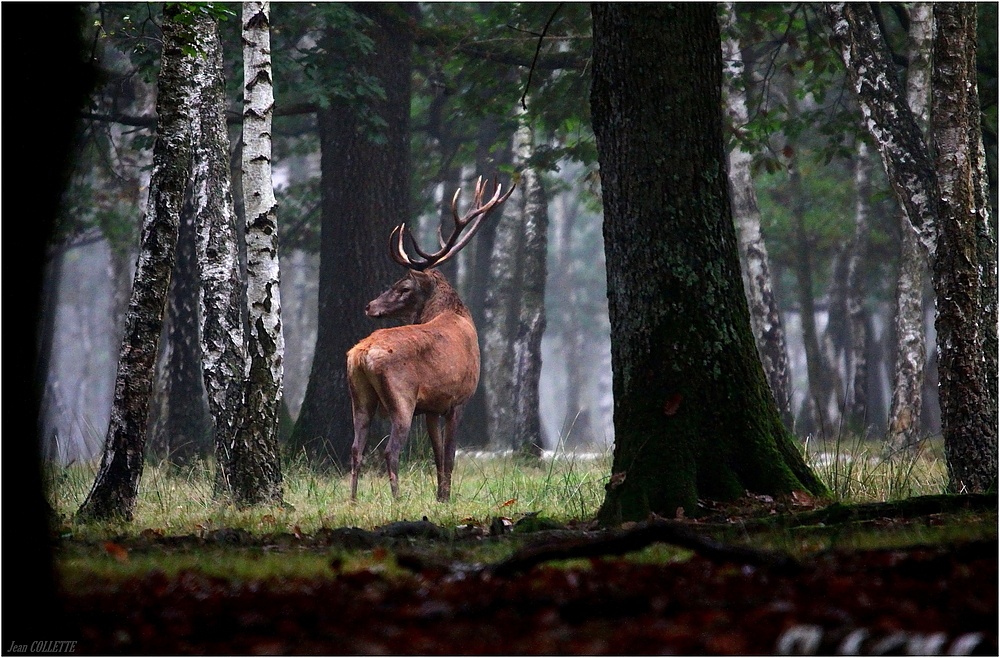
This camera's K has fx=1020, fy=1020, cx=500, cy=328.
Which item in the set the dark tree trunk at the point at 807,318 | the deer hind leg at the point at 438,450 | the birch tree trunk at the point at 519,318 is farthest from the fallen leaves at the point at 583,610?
the dark tree trunk at the point at 807,318

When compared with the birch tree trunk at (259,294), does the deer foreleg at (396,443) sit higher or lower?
lower

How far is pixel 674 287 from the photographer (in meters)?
6.44

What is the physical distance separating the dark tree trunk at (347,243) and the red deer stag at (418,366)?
2.39 meters

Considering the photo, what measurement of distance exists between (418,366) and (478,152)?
11907 mm

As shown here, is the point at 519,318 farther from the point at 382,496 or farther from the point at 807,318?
the point at 382,496

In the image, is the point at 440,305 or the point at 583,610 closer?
the point at 583,610

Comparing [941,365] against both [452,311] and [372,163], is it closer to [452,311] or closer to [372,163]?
[452,311]

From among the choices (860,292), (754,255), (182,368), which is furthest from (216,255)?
(860,292)

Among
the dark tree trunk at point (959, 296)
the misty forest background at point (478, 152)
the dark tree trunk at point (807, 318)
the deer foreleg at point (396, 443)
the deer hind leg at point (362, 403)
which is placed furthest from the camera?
the dark tree trunk at point (807, 318)

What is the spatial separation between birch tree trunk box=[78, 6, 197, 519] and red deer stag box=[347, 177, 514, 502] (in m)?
1.95

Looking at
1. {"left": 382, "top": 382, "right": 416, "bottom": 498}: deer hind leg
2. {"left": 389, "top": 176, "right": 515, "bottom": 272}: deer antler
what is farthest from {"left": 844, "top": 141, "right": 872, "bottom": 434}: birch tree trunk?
{"left": 382, "top": 382, "right": 416, "bottom": 498}: deer hind leg

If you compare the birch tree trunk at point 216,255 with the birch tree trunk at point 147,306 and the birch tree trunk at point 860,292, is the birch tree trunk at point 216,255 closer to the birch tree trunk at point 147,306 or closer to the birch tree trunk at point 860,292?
the birch tree trunk at point 147,306

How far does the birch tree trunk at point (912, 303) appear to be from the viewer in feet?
42.2

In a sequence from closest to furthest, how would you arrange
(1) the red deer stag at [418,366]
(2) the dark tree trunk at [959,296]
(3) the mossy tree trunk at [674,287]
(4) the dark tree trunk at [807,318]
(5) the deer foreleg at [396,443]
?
(3) the mossy tree trunk at [674,287] < (2) the dark tree trunk at [959,296] < (5) the deer foreleg at [396,443] < (1) the red deer stag at [418,366] < (4) the dark tree trunk at [807,318]
